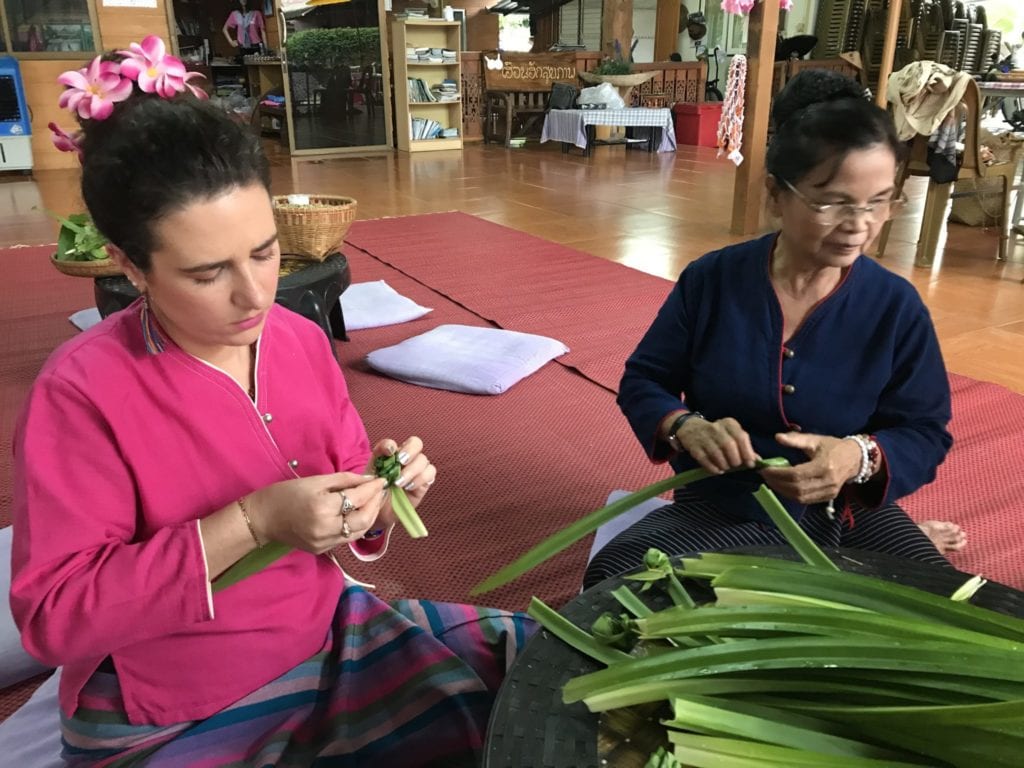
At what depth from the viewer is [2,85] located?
24.7 feet

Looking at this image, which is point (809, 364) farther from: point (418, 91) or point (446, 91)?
point (446, 91)

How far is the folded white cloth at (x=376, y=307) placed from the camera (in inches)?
137

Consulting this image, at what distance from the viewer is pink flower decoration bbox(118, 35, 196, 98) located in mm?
1223

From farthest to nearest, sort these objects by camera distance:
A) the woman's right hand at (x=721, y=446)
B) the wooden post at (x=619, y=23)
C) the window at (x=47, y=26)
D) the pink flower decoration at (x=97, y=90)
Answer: the wooden post at (x=619, y=23) < the window at (x=47, y=26) < the woman's right hand at (x=721, y=446) < the pink flower decoration at (x=97, y=90)

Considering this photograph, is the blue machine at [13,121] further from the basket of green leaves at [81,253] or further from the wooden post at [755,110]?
the wooden post at [755,110]

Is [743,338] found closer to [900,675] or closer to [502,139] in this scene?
[900,675]

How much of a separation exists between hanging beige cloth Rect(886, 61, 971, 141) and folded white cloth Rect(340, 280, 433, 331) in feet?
8.90

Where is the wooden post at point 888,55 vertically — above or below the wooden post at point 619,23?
below

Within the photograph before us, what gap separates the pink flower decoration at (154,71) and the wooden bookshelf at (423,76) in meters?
8.64

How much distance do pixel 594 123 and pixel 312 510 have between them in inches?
359

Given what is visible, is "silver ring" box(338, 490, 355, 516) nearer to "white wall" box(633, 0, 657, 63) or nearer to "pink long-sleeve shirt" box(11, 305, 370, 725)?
"pink long-sleeve shirt" box(11, 305, 370, 725)

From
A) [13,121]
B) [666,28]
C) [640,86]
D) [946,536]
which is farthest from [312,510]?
[666,28]

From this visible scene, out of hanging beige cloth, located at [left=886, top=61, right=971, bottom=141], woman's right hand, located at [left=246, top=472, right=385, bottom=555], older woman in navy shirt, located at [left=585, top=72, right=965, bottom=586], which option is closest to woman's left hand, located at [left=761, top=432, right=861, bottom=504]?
older woman in navy shirt, located at [left=585, top=72, right=965, bottom=586]

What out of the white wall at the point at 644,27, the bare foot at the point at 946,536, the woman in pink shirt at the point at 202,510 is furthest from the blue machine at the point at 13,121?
the white wall at the point at 644,27
